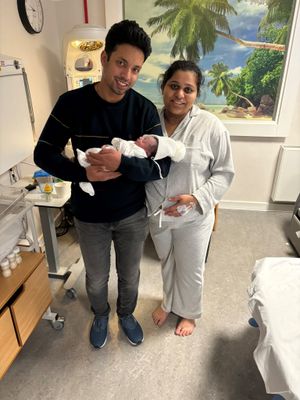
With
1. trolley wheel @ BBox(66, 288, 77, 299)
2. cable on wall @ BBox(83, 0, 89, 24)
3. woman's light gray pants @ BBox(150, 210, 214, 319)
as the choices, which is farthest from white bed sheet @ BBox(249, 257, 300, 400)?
cable on wall @ BBox(83, 0, 89, 24)

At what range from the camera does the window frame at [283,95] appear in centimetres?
238

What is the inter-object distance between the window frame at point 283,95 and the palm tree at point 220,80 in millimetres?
217

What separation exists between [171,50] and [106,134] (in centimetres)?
180

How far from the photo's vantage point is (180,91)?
46.5 inches

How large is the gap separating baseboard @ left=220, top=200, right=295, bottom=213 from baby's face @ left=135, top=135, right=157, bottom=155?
2187mm

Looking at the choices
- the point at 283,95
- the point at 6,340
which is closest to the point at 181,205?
the point at 6,340

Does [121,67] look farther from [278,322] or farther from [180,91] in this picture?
[278,322]

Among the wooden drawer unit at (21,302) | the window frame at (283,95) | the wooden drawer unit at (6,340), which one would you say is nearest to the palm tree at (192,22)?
the window frame at (283,95)

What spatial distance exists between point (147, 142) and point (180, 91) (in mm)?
282

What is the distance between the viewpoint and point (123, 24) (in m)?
0.96

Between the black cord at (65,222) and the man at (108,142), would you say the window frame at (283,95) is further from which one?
the man at (108,142)

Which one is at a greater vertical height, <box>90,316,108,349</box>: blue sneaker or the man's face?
the man's face

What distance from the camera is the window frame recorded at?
7.80 feet

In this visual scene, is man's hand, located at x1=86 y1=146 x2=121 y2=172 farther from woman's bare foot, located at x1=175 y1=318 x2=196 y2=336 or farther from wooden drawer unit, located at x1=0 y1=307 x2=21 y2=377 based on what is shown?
woman's bare foot, located at x1=175 y1=318 x2=196 y2=336
